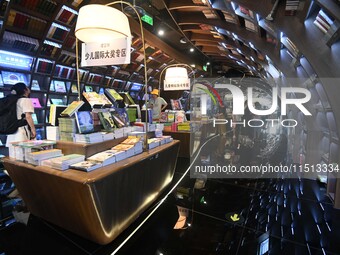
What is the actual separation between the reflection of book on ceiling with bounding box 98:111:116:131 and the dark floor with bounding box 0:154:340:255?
109 centimetres

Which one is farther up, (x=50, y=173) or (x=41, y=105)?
(x=41, y=105)

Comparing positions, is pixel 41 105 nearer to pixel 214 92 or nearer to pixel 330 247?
pixel 214 92

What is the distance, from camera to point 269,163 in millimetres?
4320

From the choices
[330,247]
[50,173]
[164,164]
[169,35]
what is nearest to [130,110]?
[164,164]

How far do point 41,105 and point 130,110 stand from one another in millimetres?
2929

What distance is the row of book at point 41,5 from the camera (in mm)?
3459

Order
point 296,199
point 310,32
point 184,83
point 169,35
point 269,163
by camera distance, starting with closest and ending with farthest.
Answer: point 310,32 < point 296,199 < point 269,163 < point 184,83 < point 169,35

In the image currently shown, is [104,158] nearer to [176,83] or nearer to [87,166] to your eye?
[87,166]

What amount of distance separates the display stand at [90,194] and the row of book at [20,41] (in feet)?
9.41

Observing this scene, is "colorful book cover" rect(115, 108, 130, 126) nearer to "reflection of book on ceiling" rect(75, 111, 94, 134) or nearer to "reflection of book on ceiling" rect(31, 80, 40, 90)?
"reflection of book on ceiling" rect(75, 111, 94, 134)

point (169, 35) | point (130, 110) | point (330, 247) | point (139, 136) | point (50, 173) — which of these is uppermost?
point (169, 35)

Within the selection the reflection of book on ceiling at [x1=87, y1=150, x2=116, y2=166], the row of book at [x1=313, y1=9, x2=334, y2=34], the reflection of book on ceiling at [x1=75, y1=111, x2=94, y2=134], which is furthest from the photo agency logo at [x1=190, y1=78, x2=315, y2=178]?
the reflection of book on ceiling at [x1=75, y1=111, x2=94, y2=134]

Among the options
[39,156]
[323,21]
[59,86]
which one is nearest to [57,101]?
[59,86]

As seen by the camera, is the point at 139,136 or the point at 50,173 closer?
the point at 50,173
